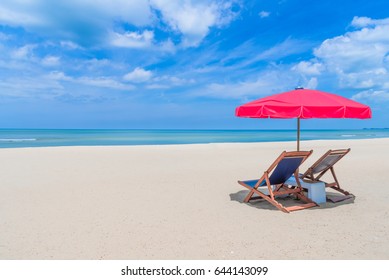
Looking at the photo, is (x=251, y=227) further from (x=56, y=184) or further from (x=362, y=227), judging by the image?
(x=56, y=184)

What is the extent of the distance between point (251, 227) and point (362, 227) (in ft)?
4.80

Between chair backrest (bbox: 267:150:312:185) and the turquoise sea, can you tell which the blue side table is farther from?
the turquoise sea

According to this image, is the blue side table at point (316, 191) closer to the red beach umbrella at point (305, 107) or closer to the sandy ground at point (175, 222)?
the sandy ground at point (175, 222)

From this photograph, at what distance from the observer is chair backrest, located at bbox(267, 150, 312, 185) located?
4.83m

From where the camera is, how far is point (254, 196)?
582cm

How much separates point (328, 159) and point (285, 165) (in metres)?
0.93

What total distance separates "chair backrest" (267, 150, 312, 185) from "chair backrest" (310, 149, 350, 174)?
416 millimetres

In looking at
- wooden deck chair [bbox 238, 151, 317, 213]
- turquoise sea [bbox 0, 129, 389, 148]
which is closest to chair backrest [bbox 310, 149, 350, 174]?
wooden deck chair [bbox 238, 151, 317, 213]

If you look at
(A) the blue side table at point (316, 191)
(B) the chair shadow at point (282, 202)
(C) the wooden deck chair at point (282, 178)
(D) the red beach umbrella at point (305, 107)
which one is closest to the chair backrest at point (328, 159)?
(A) the blue side table at point (316, 191)

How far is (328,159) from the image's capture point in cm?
541

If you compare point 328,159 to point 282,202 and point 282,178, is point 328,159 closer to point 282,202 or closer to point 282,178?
point 282,178

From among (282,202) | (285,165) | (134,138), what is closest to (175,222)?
(285,165)

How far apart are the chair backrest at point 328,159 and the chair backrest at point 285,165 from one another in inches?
16.4
